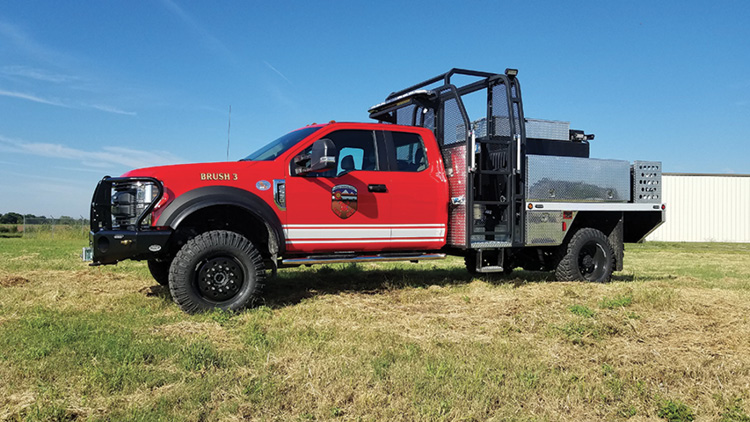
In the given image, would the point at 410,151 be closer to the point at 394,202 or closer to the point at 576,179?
the point at 394,202

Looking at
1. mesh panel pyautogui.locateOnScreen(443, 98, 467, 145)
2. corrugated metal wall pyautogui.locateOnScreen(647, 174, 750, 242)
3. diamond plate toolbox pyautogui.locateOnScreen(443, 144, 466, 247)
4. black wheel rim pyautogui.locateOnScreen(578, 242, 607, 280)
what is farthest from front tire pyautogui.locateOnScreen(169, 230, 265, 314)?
corrugated metal wall pyautogui.locateOnScreen(647, 174, 750, 242)

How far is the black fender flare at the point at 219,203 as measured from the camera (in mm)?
5883

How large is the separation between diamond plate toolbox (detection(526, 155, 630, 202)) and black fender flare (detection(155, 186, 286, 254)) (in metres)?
3.61

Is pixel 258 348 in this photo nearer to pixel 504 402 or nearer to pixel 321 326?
pixel 321 326

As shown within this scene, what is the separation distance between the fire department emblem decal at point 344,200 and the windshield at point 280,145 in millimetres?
763

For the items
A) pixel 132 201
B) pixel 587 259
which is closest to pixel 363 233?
pixel 132 201

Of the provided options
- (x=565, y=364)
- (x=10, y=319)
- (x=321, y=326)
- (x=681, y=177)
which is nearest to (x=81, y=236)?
(x=10, y=319)

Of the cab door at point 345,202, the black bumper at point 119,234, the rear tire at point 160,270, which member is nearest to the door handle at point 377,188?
the cab door at point 345,202

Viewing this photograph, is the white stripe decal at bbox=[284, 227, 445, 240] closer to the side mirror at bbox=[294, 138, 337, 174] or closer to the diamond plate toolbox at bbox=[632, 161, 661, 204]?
the side mirror at bbox=[294, 138, 337, 174]

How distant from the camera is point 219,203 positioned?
5957 millimetres

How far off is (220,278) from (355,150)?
7.53 ft

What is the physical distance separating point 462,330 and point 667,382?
182 cm

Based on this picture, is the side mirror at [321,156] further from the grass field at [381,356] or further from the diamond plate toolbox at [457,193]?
the diamond plate toolbox at [457,193]

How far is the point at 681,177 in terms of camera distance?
31.0m
